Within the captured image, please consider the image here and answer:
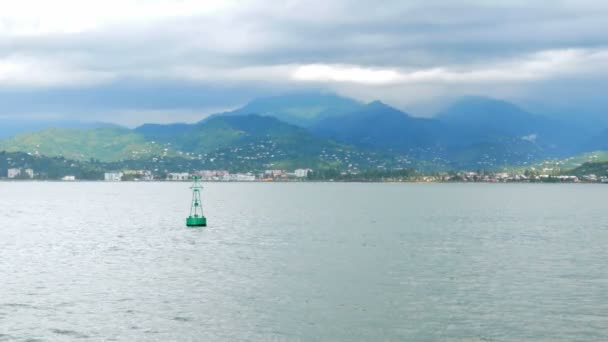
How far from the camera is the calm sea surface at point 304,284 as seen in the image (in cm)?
4928

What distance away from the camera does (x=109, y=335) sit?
47812 mm

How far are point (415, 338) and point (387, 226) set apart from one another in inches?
3536

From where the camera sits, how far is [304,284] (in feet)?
220

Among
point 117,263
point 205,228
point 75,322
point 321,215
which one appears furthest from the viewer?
point 321,215

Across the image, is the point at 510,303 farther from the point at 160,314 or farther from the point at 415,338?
the point at 160,314

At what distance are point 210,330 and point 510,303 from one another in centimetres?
2417

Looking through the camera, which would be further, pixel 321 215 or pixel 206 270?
pixel 321 215

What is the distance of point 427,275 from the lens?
71.9m

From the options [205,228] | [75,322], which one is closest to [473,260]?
[75,322]

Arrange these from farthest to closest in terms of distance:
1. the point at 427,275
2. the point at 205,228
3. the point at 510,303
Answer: the point at 205,228
the point at 427,275
the point at 510,303

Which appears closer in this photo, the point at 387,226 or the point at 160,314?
the point at 160,314

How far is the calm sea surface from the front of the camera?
49.3 m

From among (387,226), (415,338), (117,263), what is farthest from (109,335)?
(387,226)

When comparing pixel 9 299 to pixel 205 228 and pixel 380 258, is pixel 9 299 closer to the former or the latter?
pixel 380 258
